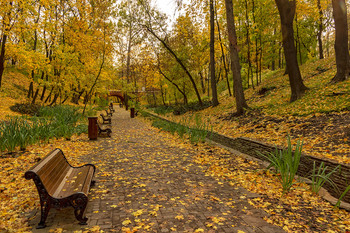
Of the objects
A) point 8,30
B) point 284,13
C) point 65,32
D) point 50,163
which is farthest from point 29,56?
point 284,13

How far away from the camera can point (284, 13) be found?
9680mm

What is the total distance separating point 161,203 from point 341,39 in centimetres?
1040

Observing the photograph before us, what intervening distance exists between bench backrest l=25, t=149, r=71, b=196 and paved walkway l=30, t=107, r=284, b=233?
1.54 feet

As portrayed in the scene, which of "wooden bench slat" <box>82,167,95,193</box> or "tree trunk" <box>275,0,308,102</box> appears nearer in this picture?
"wooden bench slat" <box>82,167,95,193</box>

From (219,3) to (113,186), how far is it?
17038 mm

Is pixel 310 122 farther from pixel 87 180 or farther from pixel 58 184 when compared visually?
pixel 58 184

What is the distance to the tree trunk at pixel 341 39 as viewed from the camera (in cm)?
882

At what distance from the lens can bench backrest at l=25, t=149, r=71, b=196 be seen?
2.65m

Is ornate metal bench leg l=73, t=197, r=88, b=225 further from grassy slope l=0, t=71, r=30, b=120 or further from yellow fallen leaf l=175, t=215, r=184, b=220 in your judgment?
grassy slope l=0, t=71, r=30, b=120

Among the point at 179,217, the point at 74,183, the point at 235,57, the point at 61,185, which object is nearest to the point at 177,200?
the point at 179,217

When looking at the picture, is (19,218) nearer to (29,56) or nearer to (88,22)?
(29,56)

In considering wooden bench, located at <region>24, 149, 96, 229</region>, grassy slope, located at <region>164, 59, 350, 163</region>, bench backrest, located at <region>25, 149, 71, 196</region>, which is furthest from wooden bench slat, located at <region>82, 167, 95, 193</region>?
grassy slope, located at <region>164, 59, 350, 163</region>

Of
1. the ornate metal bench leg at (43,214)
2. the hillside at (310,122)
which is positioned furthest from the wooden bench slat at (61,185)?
the hillside at (310,122)

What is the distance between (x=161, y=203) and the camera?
3.42 metres
